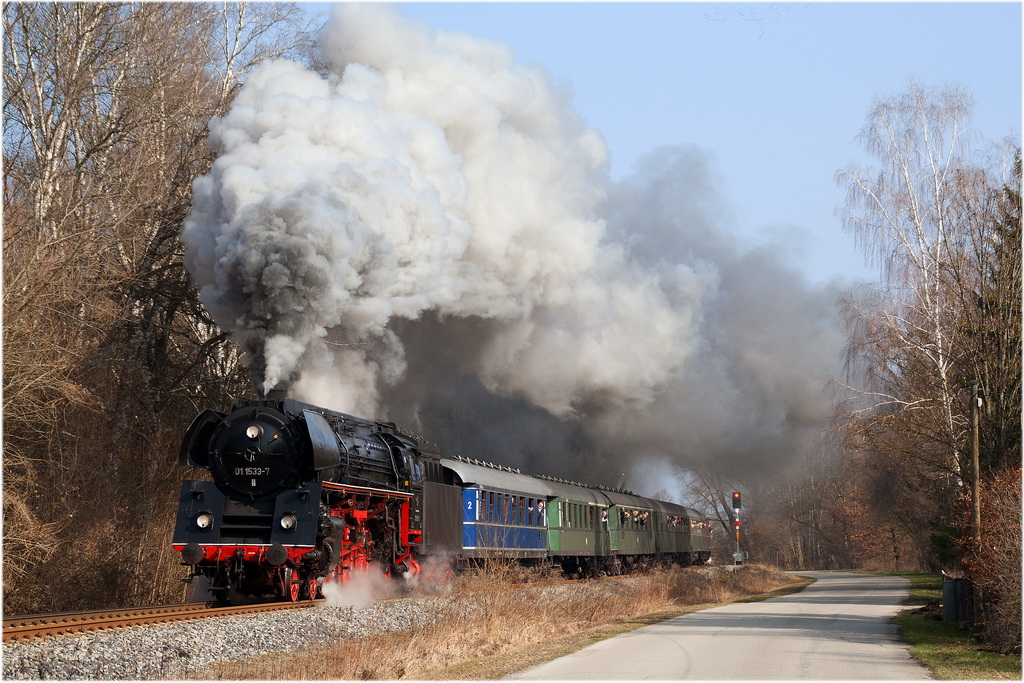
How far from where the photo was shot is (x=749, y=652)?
1109 cm

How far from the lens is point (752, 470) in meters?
29.8

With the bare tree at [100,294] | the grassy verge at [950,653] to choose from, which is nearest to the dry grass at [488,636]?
the grassy verge at [950,653]

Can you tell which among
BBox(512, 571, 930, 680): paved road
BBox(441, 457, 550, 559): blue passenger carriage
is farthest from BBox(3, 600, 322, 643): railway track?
BBox(441, 457, 550, 559): blue passenger carriage

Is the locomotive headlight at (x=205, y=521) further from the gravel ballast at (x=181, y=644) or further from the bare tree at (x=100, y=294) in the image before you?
the bare tree at (x=100, y=294)

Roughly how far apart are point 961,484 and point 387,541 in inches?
435

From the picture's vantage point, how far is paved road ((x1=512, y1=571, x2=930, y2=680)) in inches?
370

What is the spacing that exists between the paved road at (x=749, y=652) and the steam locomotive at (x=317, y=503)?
405cm

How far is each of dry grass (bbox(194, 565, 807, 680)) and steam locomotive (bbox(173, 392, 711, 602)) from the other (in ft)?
4.90

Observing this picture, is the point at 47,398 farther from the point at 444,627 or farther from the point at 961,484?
the point at 961,484

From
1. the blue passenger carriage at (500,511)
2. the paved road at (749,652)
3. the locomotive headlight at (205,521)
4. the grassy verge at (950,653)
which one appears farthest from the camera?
the blue passenger carriage at (500,511)

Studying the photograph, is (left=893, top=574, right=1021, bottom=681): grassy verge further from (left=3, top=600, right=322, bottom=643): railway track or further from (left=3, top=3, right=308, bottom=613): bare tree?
(left=3, top=3, right=308, bottom=613): bare tree

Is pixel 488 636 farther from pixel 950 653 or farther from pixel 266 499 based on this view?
pixel 950 653

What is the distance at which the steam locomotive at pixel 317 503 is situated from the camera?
13008mm

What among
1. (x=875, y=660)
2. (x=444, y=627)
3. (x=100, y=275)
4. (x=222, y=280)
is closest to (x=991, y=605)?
(x=875, y=660)
